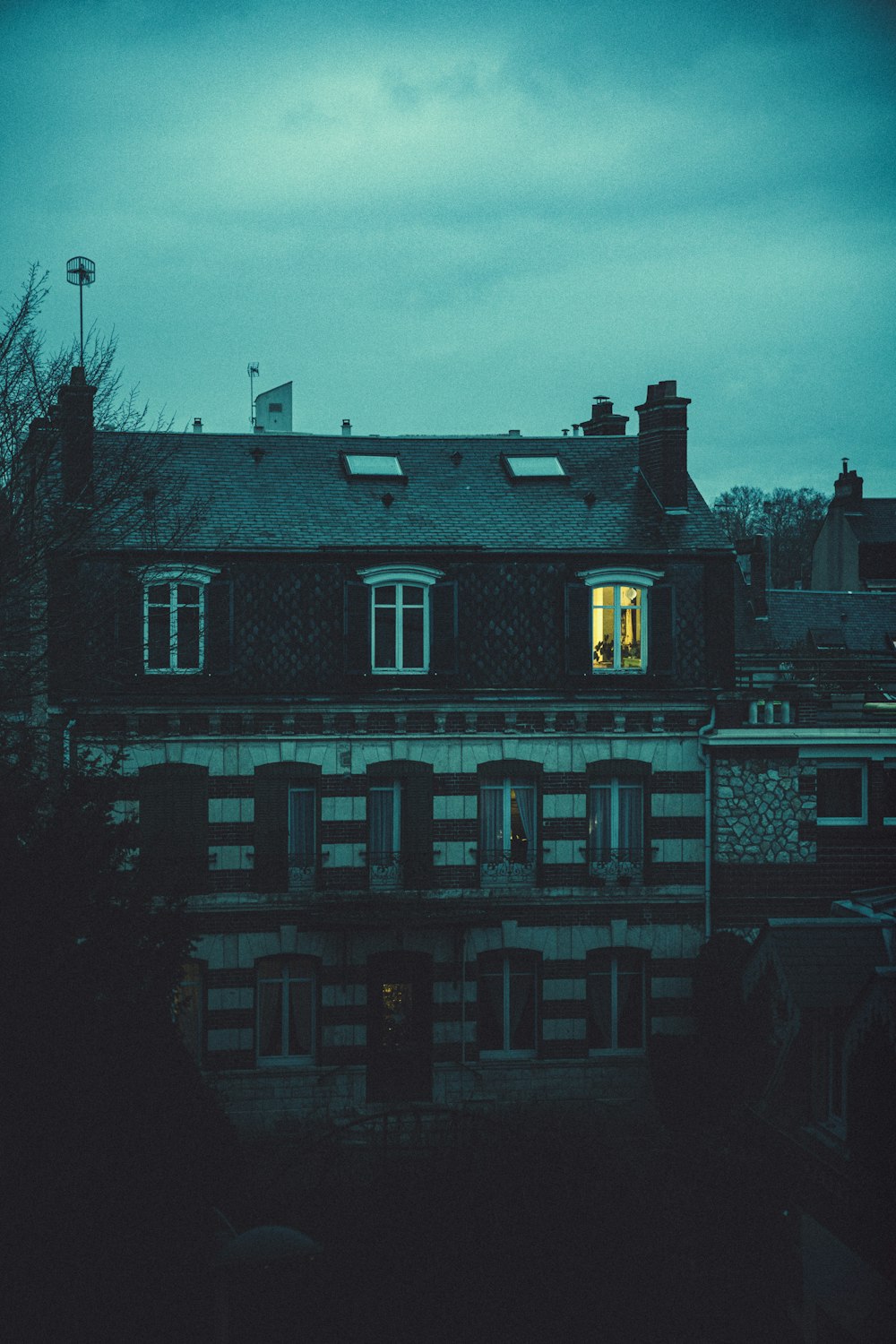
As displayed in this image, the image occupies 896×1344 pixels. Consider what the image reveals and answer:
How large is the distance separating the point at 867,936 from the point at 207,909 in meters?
11.2

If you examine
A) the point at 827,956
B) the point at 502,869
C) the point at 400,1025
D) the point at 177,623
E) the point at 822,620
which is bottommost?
the point at 400,1025

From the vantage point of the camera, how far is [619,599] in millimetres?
21562

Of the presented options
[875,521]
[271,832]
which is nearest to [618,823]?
[271,832]

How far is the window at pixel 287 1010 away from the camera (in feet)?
69.3

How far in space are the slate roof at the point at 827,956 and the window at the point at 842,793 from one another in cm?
816

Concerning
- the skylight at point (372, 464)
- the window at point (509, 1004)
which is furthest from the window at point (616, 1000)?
the skylight at point (372, 464)

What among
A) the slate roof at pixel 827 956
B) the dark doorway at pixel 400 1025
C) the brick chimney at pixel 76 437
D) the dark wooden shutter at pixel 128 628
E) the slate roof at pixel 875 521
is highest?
the slate roof at pixel 875 521

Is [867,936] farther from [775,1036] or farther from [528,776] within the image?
[528,776]

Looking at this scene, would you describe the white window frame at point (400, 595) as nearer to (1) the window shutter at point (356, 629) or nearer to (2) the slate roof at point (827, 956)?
(1) the window shutter at point (356, 629)

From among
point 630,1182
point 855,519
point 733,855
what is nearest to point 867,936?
point 630,1182

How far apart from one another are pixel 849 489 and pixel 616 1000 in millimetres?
36345

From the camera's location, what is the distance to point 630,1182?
1541 cm

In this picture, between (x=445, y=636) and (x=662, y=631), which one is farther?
(x=662, y=631)

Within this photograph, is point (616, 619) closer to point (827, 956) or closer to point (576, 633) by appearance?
point (576, 633)
